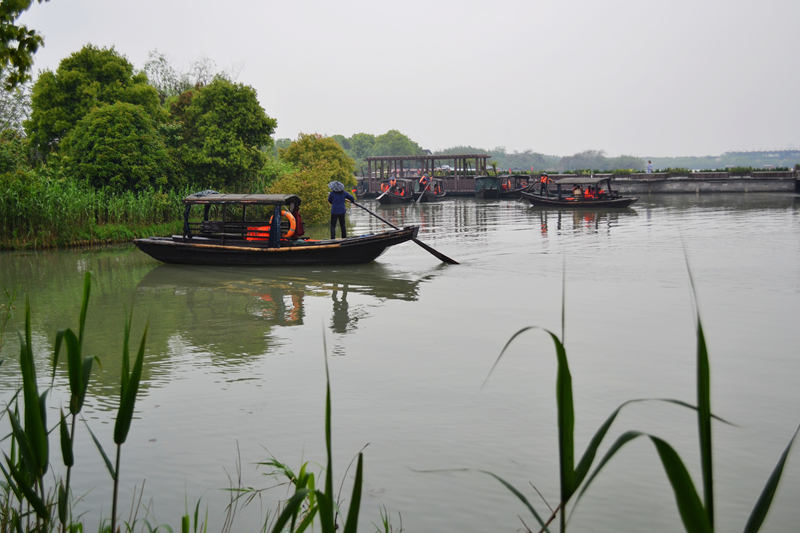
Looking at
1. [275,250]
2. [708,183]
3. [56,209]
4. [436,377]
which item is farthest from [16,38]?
[708,183]

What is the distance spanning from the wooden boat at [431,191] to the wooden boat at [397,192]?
570 mm

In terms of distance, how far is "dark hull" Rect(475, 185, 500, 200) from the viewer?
4775 cm

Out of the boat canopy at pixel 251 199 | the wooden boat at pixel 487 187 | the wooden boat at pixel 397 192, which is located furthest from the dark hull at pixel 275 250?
the wooden boat at pixel 487 187

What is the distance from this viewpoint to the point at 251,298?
11781 millimetres

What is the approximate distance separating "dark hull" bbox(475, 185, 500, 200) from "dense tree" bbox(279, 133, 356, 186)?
44.5 ft

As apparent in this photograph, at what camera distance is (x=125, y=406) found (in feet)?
6.57

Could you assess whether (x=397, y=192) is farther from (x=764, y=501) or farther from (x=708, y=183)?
(x=764, y=501)

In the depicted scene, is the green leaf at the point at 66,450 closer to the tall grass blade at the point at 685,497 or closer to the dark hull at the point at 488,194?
the tall grass blade at the point at 685,497

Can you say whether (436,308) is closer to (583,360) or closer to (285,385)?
(583,360)

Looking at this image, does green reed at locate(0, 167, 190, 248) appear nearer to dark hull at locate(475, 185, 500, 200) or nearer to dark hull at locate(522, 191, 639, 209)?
dark hull at locate(522, 191, 639, 209)

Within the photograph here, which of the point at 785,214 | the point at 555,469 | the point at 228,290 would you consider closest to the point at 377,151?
the point at 785,214

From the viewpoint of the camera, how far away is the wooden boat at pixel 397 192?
4416cm

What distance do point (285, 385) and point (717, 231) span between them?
62.1 ft

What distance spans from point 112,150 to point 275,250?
31.1 ft
